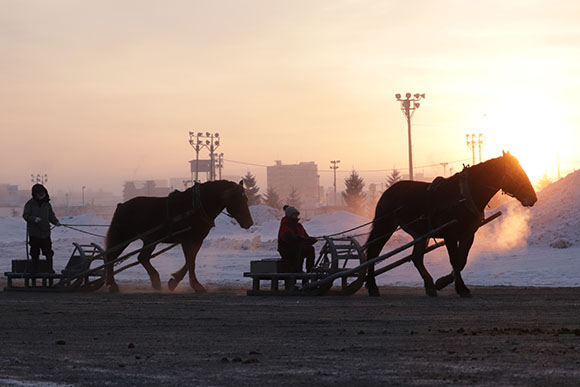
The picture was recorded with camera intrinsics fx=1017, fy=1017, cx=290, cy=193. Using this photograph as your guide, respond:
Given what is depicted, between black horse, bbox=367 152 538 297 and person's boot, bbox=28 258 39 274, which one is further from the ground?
black horse, bbox=367 152 538 297

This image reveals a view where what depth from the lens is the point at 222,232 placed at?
6166 cm

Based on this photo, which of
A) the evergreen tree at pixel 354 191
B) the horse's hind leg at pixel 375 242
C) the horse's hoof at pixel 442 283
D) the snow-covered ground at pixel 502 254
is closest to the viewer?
the horse's hoof at pixel 442 283

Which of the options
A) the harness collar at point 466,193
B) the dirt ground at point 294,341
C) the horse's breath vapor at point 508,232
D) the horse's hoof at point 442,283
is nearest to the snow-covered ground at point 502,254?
the horse's breath vapor at point 508,232

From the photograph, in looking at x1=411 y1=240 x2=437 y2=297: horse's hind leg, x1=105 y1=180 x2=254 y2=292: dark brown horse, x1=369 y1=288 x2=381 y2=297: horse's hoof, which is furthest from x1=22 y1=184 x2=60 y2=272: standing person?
x1=411 y1=240 x2=437 y2=297: horse's hind leg

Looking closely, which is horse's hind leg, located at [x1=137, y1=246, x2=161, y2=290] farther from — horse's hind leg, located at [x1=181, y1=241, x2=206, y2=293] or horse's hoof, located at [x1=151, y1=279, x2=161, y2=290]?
horse's hind leg, located at [x1=181, y1=241, x2=206, y2=293]

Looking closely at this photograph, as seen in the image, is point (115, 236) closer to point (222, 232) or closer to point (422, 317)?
point (422, 317)

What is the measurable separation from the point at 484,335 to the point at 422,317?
236cm

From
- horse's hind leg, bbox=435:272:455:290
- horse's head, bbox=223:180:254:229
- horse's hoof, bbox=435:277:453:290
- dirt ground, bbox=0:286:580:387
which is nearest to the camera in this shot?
dirt ground, bbox=0:286:580:387

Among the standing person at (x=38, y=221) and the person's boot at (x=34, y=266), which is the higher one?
the standing person at (x=38, y=221)

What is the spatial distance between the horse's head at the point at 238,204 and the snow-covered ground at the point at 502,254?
16.2ft

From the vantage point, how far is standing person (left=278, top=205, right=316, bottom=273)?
722 inches

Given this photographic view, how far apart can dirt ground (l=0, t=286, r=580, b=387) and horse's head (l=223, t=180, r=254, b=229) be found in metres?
2.98

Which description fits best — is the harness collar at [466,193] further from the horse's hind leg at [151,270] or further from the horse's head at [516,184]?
the horse's hind leg at [151,270]

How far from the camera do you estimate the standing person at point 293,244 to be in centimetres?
1834
